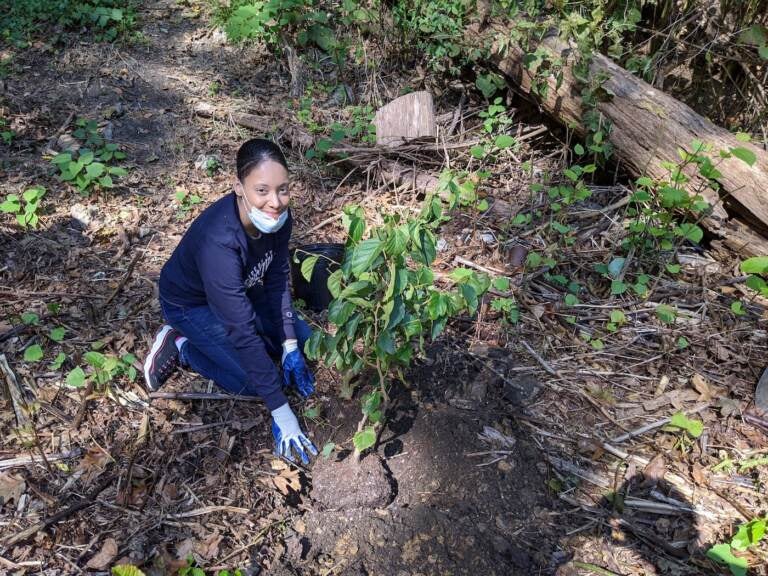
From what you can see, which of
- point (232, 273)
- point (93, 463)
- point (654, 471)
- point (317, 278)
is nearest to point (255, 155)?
point (232, 273)

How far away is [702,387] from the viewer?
2803 mm

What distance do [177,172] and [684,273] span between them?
377cm

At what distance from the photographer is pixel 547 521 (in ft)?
7.47

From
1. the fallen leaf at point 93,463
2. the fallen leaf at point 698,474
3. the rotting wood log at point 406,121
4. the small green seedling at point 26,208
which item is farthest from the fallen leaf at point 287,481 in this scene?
the rotting wood log at point 406,121

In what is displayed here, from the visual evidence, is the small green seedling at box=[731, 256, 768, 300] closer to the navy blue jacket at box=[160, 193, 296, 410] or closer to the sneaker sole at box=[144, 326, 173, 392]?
the navy blue jacket at box=[160, 193, 296, 410]

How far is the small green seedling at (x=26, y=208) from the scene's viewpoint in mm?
3562

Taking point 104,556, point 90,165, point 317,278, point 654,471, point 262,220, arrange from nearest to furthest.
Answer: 1. point 104,556
2. point 262,220
3. point 654,471
4. point 317,278
5. point 90,165

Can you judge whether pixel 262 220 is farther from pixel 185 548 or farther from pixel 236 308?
pixel 185 548

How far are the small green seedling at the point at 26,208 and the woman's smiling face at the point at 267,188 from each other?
2.14m

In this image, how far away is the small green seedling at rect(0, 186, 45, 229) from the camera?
11.7ft

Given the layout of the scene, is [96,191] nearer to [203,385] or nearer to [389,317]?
[203,385]

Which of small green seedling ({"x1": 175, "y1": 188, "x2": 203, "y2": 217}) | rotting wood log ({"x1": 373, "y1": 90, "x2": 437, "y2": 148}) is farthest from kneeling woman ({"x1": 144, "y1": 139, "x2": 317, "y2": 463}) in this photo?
rotting wood log ({"x1": 373, "y1": 90, "x2": 437, "y2": 148})

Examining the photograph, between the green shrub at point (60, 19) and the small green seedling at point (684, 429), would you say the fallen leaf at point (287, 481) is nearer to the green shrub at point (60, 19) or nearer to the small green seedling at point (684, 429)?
the small green seedling at point (684, 429)

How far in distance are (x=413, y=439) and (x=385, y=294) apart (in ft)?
2.83
